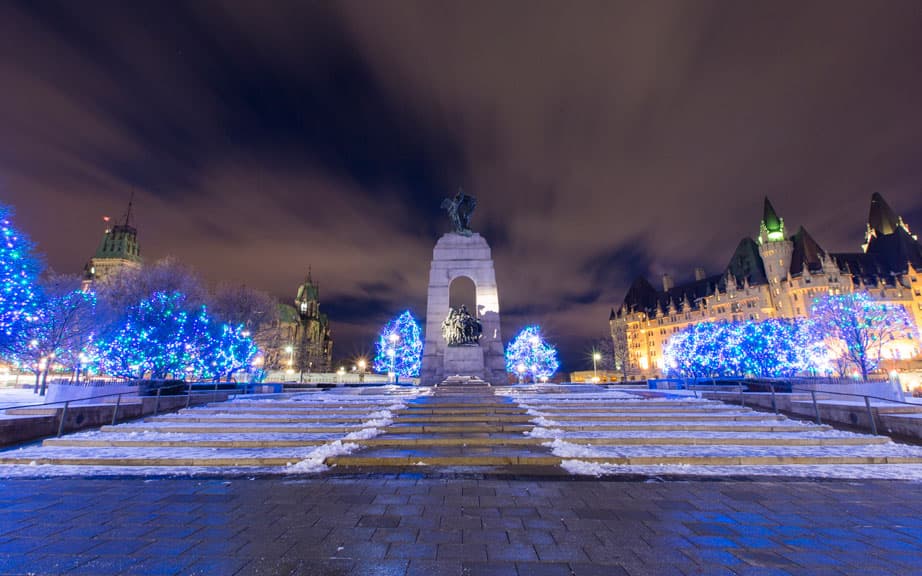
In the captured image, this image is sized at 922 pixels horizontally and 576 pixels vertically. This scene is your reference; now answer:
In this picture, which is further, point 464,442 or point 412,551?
point 464,442

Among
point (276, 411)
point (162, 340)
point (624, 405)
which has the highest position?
point (162, 340)

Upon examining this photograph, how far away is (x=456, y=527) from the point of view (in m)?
4.97

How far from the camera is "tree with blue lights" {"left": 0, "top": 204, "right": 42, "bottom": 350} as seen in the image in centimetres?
1914

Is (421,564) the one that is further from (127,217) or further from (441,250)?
(127,217)

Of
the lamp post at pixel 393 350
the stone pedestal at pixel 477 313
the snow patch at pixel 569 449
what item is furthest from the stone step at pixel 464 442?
the lamp post at pixel 393 350

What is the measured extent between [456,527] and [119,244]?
142293mm

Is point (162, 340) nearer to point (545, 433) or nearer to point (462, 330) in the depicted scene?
point (462, 330)

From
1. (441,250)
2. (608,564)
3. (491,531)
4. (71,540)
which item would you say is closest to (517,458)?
(491,531)

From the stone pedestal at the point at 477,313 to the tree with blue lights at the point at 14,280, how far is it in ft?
70.6

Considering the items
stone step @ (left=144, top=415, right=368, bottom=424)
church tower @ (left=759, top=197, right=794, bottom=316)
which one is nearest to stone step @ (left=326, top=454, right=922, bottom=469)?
stone step @ (left=144, top=415, right=368, bottom=424)

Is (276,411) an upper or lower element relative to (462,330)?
lower

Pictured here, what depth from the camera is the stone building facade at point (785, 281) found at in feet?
275

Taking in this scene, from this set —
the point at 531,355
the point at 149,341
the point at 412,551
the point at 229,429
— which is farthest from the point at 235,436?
the point at 531,355

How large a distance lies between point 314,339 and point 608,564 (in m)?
118
